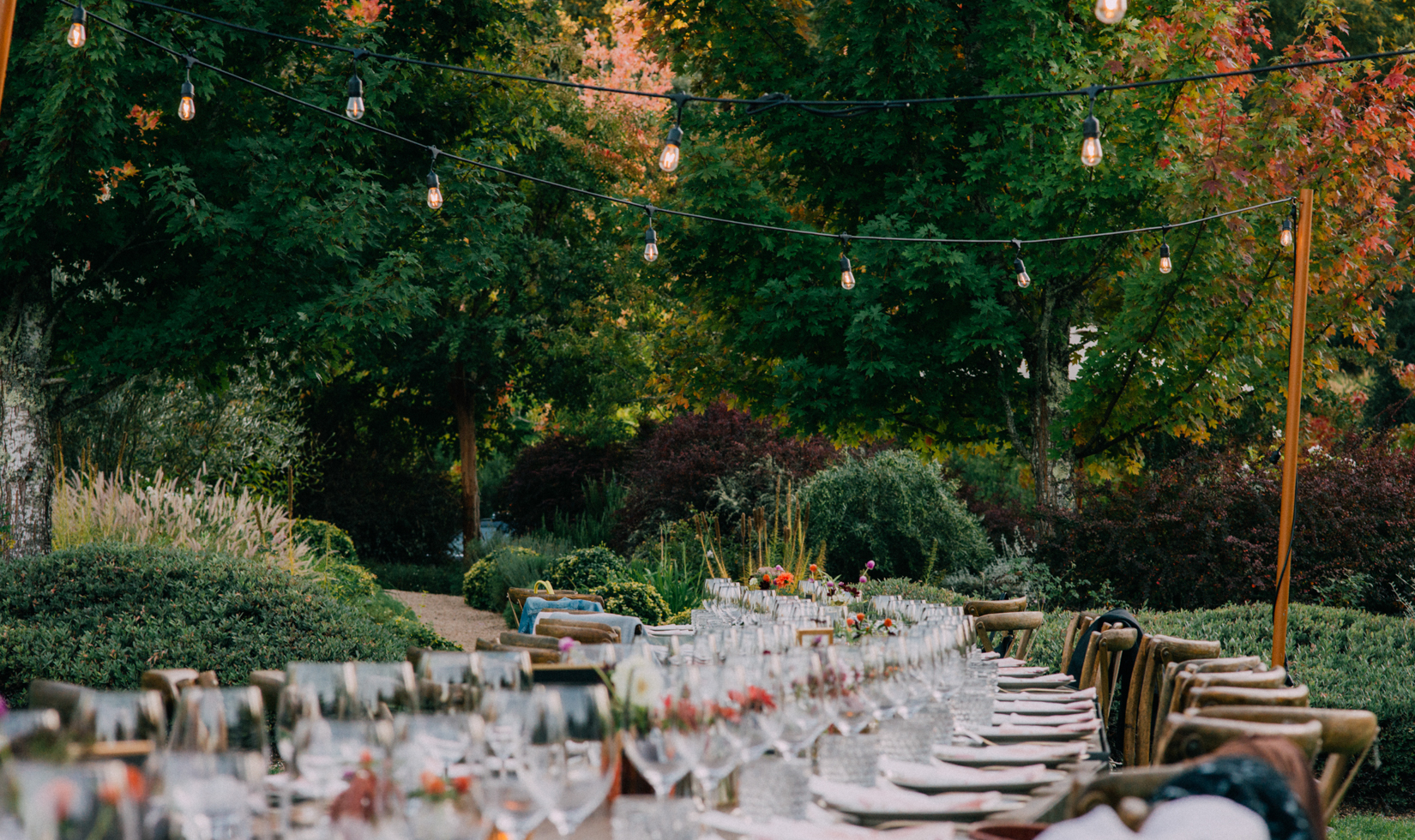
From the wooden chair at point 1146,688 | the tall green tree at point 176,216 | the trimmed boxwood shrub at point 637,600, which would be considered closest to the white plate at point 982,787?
the wooden chair at point 1146,688

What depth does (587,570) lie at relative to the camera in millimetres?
10086

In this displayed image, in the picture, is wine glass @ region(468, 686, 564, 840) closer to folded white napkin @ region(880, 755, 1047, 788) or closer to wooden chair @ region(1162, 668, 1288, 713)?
folded white napkin @ region(880, 755, 1047, 788)

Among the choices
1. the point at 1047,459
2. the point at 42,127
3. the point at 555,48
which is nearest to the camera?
the point at 42,127

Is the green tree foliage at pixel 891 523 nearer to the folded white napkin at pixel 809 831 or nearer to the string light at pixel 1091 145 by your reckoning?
the string light at pixel 1091 145

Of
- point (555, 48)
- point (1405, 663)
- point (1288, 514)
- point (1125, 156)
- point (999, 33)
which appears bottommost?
point (1405, 663)

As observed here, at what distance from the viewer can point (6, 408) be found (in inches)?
366

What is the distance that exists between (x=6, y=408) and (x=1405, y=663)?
10.8 metres

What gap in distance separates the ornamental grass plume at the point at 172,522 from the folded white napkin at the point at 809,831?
6.12 meters

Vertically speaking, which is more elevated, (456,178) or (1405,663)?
(456,178)

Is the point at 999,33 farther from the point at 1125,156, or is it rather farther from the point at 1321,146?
the point at 1321,146

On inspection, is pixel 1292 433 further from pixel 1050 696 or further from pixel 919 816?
pixel 919 816

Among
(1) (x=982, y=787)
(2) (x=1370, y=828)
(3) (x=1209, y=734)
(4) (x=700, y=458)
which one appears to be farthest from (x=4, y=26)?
(4) (x=700, y=458)

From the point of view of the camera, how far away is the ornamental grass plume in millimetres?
7535

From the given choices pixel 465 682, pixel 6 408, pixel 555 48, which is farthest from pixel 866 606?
pixel 555 48
